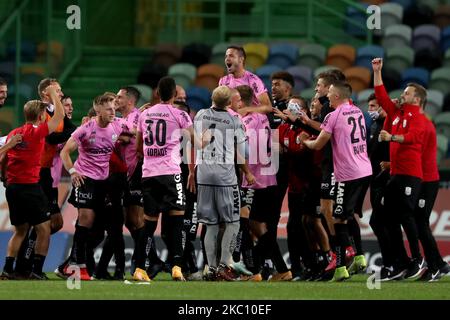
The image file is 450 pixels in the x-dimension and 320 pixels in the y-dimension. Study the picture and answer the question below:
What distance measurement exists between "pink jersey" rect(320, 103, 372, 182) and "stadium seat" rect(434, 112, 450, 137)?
673 centimetres

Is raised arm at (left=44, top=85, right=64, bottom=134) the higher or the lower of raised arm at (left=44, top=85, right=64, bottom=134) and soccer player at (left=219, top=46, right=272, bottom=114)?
the lower

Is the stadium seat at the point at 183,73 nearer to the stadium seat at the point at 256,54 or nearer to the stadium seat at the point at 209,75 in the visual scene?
the stadium seat at the point at 209,75

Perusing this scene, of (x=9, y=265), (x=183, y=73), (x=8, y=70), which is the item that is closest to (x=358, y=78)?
(x=183, y=73)

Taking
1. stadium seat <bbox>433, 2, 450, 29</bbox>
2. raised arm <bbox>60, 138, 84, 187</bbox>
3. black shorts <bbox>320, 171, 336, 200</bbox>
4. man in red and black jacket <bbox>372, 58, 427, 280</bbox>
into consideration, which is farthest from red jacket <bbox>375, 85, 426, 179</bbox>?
→ stadium seat <bbox>433, 2, 450, 29</bbox>

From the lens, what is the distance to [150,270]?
55.0ft

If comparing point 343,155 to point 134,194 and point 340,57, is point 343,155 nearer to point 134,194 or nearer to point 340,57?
point 134,194

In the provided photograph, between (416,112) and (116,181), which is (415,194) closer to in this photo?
(416,112)

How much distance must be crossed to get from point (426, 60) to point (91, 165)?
920cm

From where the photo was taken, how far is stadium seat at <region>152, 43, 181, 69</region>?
80.7 ft

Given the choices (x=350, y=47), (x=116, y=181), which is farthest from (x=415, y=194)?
(x=350, y=47)

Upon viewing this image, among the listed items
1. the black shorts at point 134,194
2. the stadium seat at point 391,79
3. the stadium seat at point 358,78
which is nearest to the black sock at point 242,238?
the black shorts at point 134,194

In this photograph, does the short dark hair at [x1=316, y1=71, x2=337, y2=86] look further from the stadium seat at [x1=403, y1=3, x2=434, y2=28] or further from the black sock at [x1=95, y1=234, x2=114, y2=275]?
the stadium seat at [x1=403, y1=3, x2=434, y2=28]

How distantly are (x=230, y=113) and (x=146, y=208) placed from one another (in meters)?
1.33

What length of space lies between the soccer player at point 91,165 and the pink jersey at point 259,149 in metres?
1.61
